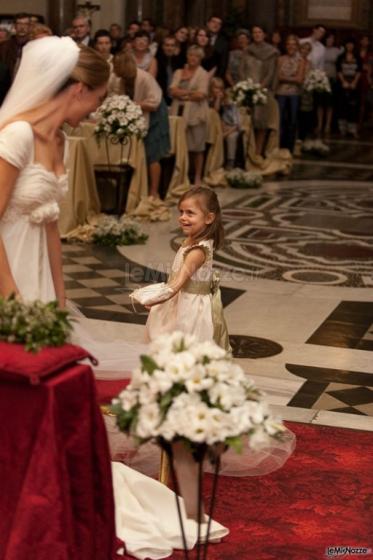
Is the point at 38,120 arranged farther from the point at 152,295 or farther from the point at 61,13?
the point at 61,13

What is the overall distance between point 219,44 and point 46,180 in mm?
12913

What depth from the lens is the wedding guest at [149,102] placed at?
11180mm

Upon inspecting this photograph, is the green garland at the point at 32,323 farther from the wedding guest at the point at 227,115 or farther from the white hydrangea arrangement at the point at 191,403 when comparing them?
the wedding guest at the point at 227,115

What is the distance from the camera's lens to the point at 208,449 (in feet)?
10.5

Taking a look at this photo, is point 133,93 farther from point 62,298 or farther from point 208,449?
point 208,449

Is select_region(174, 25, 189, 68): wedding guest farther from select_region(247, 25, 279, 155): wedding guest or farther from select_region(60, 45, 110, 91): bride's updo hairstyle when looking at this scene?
→ select_region(60, 45, 110, 91): bride's updo hairstyle

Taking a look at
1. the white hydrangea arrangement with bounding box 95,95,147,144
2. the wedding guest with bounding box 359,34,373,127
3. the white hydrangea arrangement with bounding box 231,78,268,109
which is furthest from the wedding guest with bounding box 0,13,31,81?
the wedding guest with bounding box 359,34,373,127

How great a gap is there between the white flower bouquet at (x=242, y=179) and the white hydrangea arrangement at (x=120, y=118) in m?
3.87

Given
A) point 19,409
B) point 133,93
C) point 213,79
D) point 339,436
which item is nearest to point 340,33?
point 213,79

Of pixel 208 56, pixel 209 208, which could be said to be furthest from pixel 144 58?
pixel 209 208

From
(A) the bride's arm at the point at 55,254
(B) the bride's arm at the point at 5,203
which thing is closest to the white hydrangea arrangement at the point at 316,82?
(A) the bride's arm at the point at 55,254

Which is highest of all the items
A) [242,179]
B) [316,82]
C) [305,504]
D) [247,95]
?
[247,95]

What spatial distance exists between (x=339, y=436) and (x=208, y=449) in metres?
2.48

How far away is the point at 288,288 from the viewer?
9055mm
